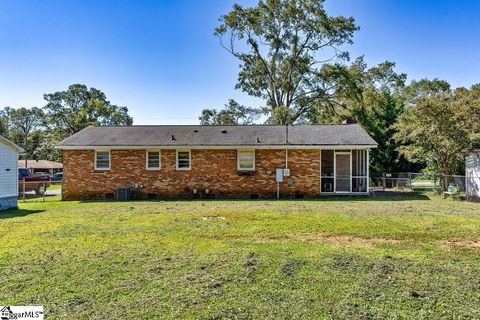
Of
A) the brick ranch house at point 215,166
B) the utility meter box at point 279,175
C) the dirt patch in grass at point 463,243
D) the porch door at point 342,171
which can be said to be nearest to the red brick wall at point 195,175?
the brick ranch house at point 215,166

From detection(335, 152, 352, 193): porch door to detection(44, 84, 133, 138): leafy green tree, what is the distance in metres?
37.4

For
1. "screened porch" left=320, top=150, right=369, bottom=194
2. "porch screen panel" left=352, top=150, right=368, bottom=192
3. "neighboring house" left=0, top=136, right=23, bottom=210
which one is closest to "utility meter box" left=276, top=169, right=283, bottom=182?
"screened porch" left=320, top=150, right=369, bottom=194

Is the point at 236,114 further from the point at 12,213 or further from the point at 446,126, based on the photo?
the point at 12,213

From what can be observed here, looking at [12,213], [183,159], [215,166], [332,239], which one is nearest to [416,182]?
[215,166]

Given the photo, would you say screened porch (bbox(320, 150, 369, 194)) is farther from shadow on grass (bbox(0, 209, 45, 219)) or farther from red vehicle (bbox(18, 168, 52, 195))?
red vehicle (bbox(18, 168, 52, 195))

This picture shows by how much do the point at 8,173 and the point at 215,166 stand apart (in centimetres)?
913

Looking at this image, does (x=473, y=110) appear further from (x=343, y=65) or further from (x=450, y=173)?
(x=343, y=65)

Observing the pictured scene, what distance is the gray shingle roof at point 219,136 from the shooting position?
1839 cm

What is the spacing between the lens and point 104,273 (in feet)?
17.8

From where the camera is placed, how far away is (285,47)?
3478cm

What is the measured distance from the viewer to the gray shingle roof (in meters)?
18.4

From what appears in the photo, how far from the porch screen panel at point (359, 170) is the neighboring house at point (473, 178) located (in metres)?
4.51

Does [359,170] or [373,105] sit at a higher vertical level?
[373,105]

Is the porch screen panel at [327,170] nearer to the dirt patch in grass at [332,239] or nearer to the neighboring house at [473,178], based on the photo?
the neighboring house at [473,178]
